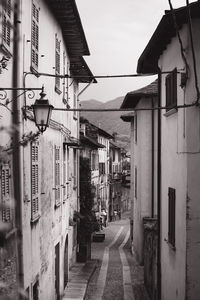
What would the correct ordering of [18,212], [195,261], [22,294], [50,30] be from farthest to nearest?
1. [50,30]
2. [195,261]
3. [18,212]
4. [22,294]

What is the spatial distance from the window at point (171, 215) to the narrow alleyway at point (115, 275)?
6.29m

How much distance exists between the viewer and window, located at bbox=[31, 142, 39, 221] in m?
10.4

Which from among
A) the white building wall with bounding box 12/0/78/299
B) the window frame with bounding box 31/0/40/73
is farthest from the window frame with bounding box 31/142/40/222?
the window frame with bounding box 31/0/40/73

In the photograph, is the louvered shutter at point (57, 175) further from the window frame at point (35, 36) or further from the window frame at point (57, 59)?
the window frame at point (35, 36)

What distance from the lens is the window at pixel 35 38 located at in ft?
34.2

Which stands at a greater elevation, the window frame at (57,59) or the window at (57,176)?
the window frame at (57,59)

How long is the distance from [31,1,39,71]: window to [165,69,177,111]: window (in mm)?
3229

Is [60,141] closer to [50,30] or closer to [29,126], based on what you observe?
[50,30]

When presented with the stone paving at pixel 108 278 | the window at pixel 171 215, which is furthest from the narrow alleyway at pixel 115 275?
the window at pixel 171 215

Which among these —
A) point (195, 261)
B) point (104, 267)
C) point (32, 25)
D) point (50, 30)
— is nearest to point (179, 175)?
point (195, 261)

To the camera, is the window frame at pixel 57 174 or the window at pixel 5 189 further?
the window frame at pixel 57 174

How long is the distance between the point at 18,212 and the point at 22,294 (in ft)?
1.14

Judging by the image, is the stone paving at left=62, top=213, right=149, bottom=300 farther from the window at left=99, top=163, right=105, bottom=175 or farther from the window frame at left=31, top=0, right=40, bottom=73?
the window at left=99, top=163, right=105, bottom=175

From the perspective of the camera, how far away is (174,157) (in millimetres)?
10516
